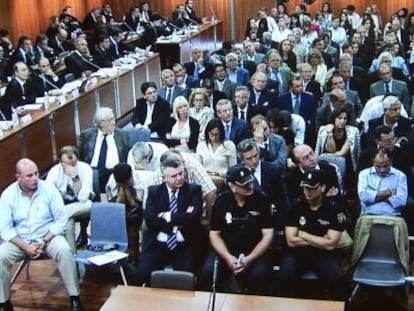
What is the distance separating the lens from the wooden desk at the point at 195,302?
4109mm

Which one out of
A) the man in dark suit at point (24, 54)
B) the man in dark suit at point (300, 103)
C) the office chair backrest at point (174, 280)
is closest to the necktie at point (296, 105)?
the man in dark suit at point (300, 103)

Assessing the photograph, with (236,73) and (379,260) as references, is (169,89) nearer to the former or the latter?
(236,73)

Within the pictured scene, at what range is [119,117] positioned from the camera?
1102cm

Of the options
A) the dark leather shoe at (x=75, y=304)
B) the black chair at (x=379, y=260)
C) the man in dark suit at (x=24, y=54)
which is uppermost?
the man in dark suit at (x=24, y=54)

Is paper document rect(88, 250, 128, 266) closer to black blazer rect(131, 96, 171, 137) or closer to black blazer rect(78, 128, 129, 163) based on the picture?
black blazer rect(78, 128, 129, 163)

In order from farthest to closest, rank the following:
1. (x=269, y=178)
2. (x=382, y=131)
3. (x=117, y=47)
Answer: (x=117, y=47) < (x=382, y=131) < (x=269, y=178)

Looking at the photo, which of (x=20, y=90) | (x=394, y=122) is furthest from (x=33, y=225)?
(x=20, y=90)

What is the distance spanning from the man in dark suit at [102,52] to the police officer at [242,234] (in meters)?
7.72

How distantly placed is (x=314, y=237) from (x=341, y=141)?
1884 mm

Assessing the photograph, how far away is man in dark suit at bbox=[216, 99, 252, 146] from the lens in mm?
7059

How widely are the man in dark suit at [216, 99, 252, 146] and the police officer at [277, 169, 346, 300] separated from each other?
6.92 ft

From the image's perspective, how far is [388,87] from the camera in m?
8.61

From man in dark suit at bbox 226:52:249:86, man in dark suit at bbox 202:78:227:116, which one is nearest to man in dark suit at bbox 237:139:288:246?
man in dark suit at bbox 202:78:227:116

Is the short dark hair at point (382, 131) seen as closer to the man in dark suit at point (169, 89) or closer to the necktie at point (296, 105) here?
the necktie at point (296, 105)
